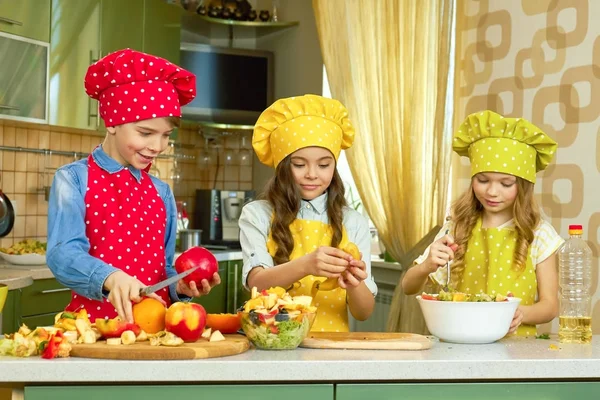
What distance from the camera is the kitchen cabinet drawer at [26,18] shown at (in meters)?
3.61

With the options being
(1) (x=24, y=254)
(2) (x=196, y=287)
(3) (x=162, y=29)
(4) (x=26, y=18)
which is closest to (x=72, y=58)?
(4) (x=26, y=18)

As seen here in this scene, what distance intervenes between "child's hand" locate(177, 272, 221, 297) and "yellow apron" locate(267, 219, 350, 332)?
319 mm

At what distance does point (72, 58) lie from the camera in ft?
13.2

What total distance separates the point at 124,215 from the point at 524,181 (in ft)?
3.61

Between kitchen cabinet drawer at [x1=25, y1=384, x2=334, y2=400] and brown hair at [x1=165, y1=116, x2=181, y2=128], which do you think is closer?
kitchen cabinet drawer at [x1=25, y1=384, x2=334, y2=400]

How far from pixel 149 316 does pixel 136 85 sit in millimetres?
588

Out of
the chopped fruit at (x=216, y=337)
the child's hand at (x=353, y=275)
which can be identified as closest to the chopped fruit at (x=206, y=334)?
the chopped fruit at (x=216, y=337)

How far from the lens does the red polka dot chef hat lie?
1984 millimetres

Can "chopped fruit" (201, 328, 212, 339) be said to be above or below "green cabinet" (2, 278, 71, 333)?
above

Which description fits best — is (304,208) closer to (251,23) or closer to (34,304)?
(34,304)

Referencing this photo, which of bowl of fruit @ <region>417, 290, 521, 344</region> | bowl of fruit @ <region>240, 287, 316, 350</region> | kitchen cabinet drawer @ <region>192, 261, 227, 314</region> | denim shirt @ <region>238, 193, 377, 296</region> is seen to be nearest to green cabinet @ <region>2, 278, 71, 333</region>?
kitchen cabinet drawer @ <region>192, 261, 227, 314</region>

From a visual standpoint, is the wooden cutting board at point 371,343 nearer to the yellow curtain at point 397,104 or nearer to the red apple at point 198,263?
the red apple at point 198,263

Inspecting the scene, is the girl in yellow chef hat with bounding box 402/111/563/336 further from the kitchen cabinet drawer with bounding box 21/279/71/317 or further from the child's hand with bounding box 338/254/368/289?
the kitchen cabinet drawer with bounding box 21/279/71/317

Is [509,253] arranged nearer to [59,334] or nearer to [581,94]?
[581,94]
